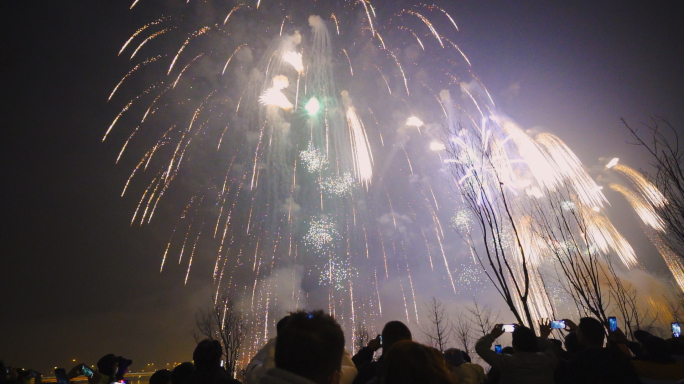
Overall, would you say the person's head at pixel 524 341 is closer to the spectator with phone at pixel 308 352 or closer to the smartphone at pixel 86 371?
the spectator with phone at pixel 308 352

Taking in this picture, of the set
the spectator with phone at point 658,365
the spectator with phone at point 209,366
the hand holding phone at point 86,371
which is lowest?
the spectator with phone at point 658,365

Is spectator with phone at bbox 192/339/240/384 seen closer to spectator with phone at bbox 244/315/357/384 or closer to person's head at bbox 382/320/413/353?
spectator with phone at bbox 244/315/357/384

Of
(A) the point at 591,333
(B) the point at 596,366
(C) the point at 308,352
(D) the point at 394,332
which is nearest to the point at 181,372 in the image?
(D) the point at 394,332

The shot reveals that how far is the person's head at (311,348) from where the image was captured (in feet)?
5.83

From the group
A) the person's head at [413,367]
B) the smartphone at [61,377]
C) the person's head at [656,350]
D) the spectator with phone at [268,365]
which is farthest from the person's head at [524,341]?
the smartphone at [61,377]

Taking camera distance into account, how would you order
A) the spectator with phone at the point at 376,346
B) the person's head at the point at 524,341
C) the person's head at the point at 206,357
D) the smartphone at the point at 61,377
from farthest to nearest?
the smartphone at the point at 61,377, the person's head at the point at 524,341, the person's head at the point at 206,357, the spectator with phone at the point at 376,346

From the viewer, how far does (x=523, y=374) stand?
12.1ft

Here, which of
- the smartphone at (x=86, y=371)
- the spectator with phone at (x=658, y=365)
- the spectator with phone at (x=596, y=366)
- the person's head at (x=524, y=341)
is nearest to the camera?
the spectator with phone at (x=596, y=366)

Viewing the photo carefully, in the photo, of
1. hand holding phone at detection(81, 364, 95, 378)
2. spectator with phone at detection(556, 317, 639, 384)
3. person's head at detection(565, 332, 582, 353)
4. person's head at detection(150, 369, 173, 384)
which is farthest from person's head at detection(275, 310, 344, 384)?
hand holding phone at detection(81, 364, 95, 378)

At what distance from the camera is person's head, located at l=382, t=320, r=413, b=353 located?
3021 mm

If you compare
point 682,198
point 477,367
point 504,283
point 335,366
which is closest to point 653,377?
point 477,367

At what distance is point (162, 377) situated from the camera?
4293mm

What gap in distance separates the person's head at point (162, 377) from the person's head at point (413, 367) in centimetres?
380

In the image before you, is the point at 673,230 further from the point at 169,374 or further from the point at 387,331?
the point at 169,374
